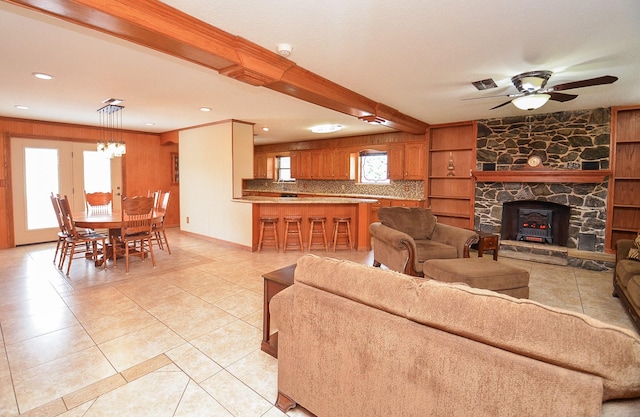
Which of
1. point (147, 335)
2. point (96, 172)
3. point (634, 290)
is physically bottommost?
point (147, 335)

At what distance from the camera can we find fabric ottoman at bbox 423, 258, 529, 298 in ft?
9.11

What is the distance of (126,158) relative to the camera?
725 cm

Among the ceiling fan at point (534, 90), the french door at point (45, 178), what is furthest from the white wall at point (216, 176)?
the ceiling fan at point (534, 90)

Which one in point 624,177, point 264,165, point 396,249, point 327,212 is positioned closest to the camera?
point 396,249

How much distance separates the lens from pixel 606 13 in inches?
83.6

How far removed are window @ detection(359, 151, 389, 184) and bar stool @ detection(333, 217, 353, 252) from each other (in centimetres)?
231

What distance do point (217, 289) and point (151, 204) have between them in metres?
1.80

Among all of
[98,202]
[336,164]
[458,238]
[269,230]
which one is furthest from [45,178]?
[458,238]

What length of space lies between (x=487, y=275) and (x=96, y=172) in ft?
24.9

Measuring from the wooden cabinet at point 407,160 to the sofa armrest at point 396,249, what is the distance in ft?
9.39

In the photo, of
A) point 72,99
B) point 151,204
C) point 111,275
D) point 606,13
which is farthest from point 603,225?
point 72,99

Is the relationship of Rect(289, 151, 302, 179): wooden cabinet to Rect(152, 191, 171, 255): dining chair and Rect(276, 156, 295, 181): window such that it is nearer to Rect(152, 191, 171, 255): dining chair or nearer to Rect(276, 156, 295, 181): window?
Rect(276, 156, 295, 181): window

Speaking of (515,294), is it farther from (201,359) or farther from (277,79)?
(277,79)

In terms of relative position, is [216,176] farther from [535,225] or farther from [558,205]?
[558,205]
